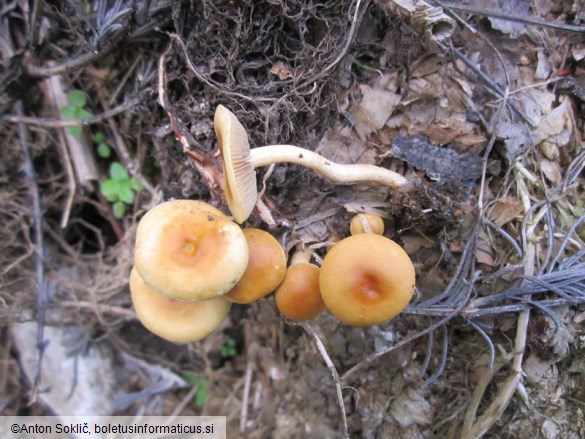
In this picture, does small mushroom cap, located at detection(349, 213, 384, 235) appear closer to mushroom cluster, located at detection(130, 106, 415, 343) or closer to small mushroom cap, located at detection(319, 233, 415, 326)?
mushroom cluster, located at detection(130, 106, 415, 343)

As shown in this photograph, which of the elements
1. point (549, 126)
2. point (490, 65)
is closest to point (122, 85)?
point (490, 65)

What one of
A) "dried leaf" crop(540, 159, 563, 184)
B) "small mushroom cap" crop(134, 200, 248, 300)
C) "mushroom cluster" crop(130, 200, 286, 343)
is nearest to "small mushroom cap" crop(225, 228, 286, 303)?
"mushroom cluster" crop(130, 200, 286, 343)

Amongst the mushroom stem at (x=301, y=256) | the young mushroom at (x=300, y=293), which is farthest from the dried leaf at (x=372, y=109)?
the young mushroom at (x=300, y=293)

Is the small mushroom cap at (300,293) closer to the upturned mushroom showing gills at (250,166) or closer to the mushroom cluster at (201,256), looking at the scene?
the mushroom cluster at (201,256)

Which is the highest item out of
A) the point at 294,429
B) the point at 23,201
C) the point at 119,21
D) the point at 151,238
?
the point at 119,21

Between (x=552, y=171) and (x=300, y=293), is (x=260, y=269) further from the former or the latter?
(x=552, y=171)

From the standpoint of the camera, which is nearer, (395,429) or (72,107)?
Result: (395,429)

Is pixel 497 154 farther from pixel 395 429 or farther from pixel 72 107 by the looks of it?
pixel 72 107
